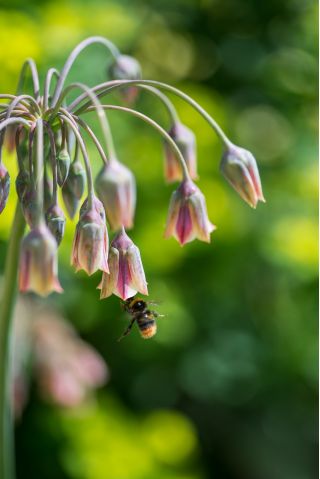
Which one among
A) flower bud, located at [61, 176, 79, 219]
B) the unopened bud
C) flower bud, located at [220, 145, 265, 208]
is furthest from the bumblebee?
the unopened bud

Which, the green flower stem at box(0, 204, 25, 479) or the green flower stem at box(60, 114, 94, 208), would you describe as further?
the green flower stem at box(0, 204, 25, 479)

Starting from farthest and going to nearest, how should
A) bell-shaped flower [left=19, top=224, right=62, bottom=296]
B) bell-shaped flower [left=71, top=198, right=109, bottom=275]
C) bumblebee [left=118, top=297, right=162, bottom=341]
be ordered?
bumblebee [left=118, top=297, right=162, bottom=341] < bell-shaped flower [left=71, top=198, right=109, bottom=275] < bell-shaped flower [left=19, top=224, right=62, bottom=296]

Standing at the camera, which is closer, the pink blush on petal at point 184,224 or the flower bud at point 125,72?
the pink blush on petal at point 184,224

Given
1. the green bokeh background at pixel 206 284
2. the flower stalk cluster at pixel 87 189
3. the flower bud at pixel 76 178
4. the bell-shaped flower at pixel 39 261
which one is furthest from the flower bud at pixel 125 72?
the green bokeh background at pixel 206 284

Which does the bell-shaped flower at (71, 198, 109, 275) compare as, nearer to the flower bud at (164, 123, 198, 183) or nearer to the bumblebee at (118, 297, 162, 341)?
the flower bud at (164, 123, 198, 183)

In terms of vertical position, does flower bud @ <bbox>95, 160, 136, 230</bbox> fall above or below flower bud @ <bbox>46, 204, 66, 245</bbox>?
above

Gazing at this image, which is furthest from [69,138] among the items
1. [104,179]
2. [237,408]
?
[237,408]

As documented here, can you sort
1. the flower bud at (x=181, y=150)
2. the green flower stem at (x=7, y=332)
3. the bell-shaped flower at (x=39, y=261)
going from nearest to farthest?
the bell-shaped flower at (x=39, y=261), the green flower stem at (x=7, y=332), the flower bud at (x=181, y=150)

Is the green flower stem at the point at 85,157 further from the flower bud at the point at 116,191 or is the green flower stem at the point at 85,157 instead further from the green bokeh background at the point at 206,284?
the green bokeh background at the point at 206,284
